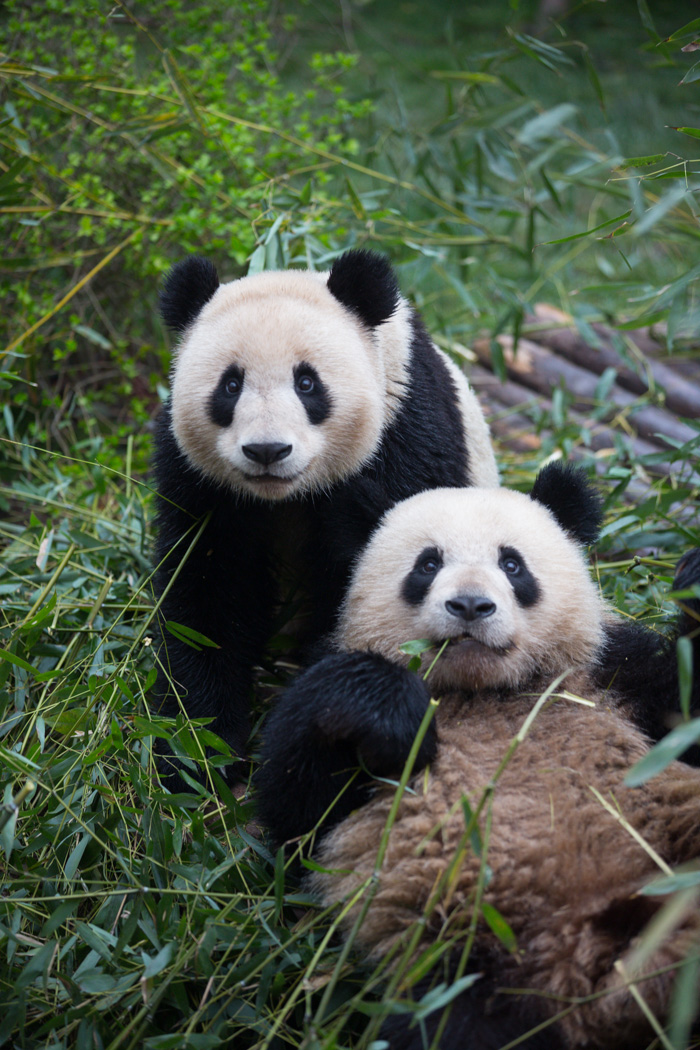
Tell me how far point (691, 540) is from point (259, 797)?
148 cm

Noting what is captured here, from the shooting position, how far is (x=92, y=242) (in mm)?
4234

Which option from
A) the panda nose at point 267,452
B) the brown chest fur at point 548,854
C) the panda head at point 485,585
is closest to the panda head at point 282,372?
the panda nose at point 267,452

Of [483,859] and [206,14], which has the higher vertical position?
[206,14]

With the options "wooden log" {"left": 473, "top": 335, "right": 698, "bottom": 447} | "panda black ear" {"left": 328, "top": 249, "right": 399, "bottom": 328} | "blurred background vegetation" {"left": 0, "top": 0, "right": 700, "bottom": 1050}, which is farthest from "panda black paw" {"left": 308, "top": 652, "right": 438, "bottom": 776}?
"wooden log" {"left": 473, "top": 335, "right": 698, "bottom": 447}

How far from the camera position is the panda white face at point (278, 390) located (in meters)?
2.21

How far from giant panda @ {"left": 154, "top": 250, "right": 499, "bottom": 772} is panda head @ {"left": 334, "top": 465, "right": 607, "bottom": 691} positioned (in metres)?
0.17

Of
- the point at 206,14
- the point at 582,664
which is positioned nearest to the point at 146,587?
the point at 582,664

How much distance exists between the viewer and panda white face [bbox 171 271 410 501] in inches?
87.0

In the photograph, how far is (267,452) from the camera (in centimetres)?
213

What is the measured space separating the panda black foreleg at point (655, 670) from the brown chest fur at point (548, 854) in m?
0.07

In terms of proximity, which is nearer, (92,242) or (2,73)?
(2,73)

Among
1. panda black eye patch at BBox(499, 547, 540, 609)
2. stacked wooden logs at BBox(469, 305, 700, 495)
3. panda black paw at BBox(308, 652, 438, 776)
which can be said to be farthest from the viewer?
stacked wooden logs at BBox(469, 305, 700, 495)

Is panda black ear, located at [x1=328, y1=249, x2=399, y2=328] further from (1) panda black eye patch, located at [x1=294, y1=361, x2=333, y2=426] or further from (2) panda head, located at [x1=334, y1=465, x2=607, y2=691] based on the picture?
(2) panda head, located at [x1=334, y1=465, x2=607, y2=691]

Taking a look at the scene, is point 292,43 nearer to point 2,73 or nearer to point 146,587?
point 2,73
